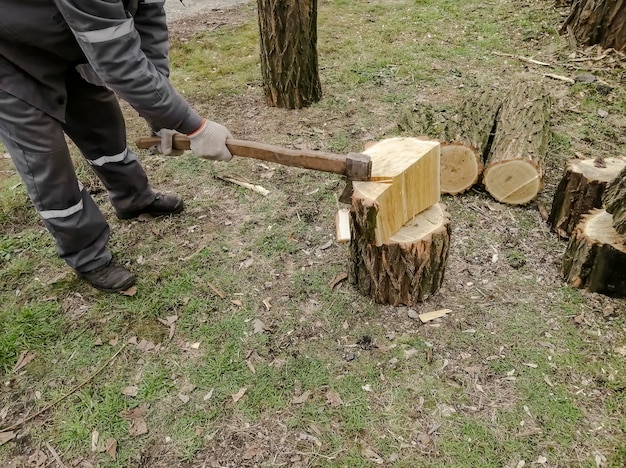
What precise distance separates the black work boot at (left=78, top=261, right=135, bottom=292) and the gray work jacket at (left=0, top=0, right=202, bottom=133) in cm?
96

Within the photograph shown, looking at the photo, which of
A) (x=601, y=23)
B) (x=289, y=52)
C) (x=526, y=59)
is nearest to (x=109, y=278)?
(x=289, y=52)

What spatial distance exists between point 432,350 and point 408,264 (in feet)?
1.62

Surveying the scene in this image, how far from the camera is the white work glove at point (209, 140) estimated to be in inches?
94.7

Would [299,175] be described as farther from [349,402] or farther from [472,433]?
[472,433]

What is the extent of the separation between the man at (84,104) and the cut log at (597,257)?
2.09 metres

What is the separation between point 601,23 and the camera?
5.44 m

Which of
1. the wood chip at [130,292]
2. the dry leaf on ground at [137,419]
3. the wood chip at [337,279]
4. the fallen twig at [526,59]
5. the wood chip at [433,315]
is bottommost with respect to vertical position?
the dry leaf on ground at [137,419]

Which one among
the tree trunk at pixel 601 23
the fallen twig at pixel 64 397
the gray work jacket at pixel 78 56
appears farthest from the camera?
the tree trunk at pixel 601 23

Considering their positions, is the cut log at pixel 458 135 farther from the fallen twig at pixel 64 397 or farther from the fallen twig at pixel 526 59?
the fallen twig at pixel 64 397

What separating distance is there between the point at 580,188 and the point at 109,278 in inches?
122

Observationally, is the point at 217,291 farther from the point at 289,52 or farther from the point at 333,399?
the point at 289,52

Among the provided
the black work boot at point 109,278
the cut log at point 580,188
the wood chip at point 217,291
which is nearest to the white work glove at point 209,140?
the wood chip at point 217,291

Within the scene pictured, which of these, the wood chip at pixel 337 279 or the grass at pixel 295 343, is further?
the wood chip at pixel 337 279

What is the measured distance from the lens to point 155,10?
266 cm
